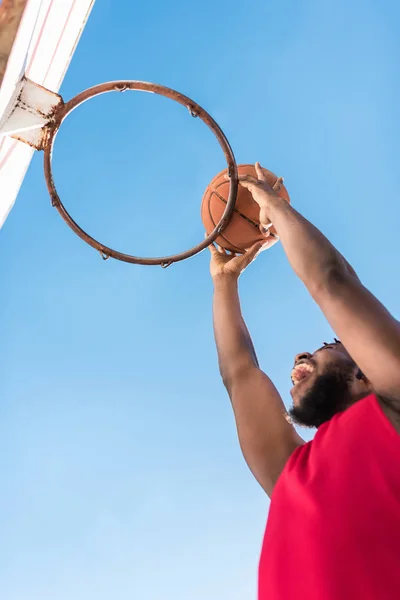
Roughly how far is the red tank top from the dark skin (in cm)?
16

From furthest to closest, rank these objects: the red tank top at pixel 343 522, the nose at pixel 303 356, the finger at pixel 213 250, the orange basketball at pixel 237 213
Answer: the finger at pixel 213 250
the orange basketball at pixel 237 213
the nose at pixel 303 356
the red tank top at pixel 343 522

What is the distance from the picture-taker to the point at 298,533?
7.41ft

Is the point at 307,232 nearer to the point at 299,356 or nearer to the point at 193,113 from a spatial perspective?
the point at 299,356

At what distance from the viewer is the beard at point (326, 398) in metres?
2.99

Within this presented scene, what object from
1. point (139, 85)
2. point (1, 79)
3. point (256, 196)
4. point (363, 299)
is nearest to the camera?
point (363, 299)

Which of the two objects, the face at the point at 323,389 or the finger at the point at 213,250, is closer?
the face at the point at 323,389

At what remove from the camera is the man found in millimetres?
2051

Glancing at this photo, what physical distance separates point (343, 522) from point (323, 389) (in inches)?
37.3

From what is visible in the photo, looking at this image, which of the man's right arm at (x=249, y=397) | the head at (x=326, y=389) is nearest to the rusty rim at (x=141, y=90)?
the man's right arm at (x=249, y=397)

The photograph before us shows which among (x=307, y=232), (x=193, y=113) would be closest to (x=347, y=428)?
(x=307, y=232)

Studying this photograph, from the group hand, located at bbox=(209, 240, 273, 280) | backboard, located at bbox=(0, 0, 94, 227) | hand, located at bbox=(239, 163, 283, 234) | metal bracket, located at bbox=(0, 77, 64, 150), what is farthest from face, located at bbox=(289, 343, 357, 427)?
metal bracket, located at bbox=(0, 77, 64, 150)

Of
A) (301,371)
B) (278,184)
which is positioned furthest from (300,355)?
(278,184)

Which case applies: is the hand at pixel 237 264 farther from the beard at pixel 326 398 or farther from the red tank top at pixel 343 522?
the red tank top at pixel 343 522

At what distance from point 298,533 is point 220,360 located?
1770 millimetres
